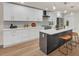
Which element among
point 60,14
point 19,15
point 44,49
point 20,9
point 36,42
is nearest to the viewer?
point 60,14

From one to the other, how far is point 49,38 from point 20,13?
1510mm

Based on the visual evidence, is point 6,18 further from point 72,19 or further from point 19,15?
point 72,19

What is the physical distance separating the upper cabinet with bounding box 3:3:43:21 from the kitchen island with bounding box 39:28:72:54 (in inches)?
21.0

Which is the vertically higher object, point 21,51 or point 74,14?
point 74,14

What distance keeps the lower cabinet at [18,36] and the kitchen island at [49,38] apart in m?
0.28

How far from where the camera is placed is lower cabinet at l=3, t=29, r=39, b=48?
4027 mm

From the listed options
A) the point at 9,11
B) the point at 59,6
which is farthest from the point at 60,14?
the point at 9,11

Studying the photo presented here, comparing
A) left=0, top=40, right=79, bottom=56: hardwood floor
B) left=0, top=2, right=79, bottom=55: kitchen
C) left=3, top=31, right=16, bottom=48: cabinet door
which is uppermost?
left=0, top=2, right=79, bottom=55: kitchen

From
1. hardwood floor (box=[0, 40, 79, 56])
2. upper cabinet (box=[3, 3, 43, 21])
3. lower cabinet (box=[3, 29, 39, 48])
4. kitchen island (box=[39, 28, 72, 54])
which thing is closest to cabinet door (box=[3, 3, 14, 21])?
upper cabinet (box=[3, 3, 43, 21])

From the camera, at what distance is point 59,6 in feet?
12.5

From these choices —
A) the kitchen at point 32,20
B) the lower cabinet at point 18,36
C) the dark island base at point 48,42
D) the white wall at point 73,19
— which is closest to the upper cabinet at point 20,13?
the kitchen at point 32,20

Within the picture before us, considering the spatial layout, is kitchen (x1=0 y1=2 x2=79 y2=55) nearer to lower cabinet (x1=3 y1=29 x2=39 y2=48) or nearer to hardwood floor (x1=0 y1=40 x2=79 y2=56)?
lower cabinet (x1=3 y1=29 x2=39 y2=48)

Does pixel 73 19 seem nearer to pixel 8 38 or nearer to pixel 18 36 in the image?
pixel 18 36

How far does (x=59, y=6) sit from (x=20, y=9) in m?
1.49
